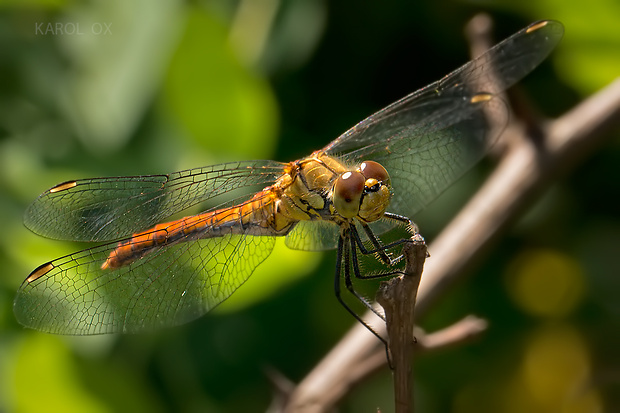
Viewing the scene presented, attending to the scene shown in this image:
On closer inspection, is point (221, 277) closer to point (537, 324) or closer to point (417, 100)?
point (417, 100)

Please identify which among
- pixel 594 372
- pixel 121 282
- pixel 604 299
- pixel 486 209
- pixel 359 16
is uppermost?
pixel 359 16

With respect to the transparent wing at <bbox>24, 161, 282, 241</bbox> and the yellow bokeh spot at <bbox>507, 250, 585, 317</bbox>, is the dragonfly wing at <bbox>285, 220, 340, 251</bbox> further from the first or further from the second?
the yellow bokeh spot at <bbox>507, 250, 585, 317</bbox>

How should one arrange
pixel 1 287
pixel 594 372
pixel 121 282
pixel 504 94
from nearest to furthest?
pixel 121 282, pixel 1 287, pixel 504 94, pixel 594 372

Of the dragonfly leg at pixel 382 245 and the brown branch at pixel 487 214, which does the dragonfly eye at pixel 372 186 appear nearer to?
the dragonfly leg at pixel 382 245

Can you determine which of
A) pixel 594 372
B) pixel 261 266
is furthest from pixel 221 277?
pixel 594 372

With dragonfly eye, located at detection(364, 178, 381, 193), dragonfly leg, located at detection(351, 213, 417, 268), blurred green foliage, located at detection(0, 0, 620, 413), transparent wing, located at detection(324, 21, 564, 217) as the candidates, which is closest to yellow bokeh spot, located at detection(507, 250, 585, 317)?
blurred green foliage, located at detection(0, 0, 620, 413)

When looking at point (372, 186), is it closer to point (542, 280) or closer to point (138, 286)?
point (138, 286)

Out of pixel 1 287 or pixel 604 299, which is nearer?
pixel 1 287

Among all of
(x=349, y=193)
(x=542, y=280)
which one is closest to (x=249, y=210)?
(x=349, y=193)
